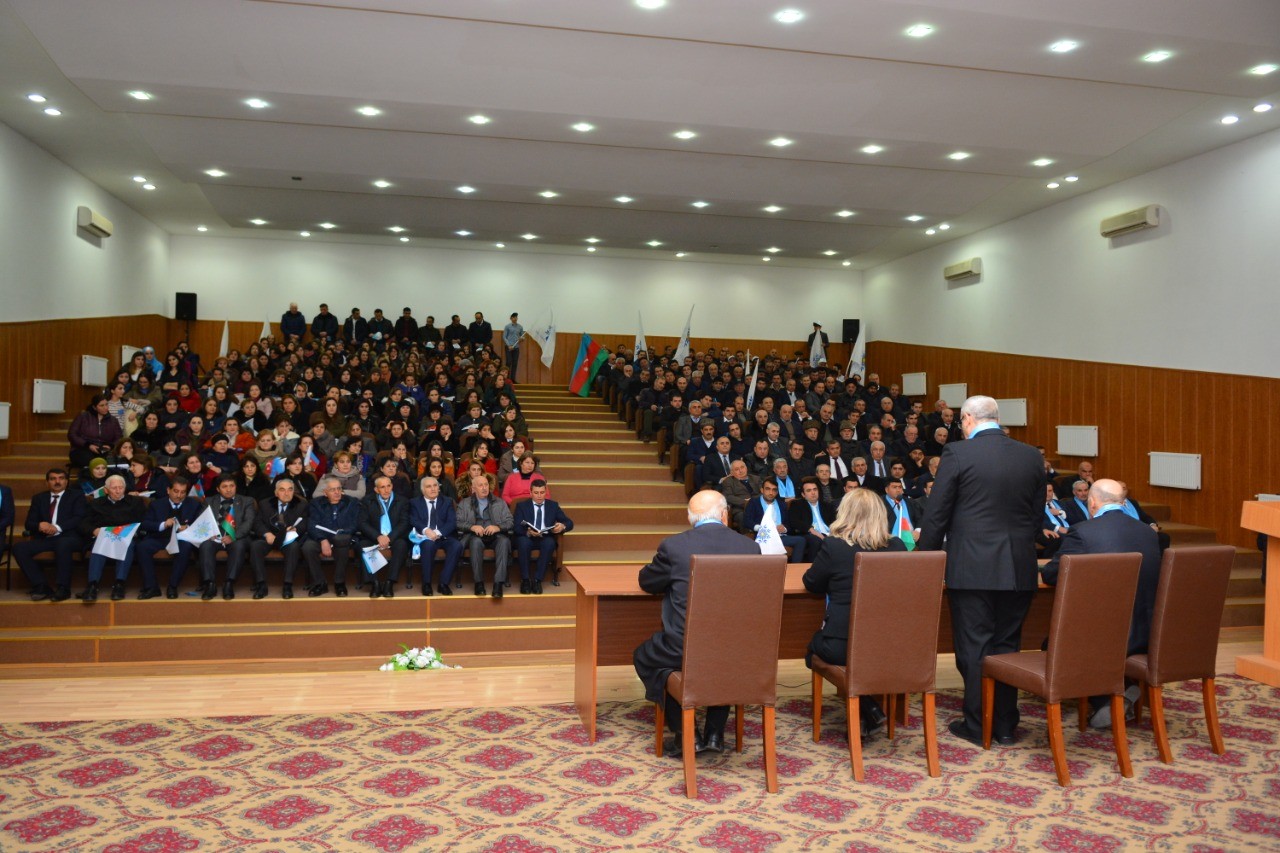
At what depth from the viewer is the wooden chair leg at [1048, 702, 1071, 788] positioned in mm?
3510

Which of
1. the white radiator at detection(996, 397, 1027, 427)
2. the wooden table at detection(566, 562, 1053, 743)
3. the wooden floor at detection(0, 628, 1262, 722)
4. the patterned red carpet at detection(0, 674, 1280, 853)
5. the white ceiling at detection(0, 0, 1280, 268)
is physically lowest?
the wooden floor at detection(0, 628, 1262, 722)

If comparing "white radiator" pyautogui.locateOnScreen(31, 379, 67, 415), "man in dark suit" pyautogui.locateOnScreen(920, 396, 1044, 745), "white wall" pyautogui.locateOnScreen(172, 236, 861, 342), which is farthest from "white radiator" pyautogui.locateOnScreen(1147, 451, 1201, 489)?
"white radiator" pyautogui.locateOnScreen(31, 379, 67, 415)

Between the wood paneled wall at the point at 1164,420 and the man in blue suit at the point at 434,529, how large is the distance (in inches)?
276

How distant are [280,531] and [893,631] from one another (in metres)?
4.99

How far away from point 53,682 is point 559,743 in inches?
123

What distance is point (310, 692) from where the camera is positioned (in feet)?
15.8

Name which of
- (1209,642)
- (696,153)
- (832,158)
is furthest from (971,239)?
(1209,642)

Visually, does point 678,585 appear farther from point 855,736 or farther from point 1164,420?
point 1164,420

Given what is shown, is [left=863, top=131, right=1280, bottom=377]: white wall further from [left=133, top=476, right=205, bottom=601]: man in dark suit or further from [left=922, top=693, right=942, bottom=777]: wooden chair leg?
[left=133, top=476, right=205, bottom=601]: man in dark suit

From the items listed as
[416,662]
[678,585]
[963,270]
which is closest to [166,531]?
[416,662]

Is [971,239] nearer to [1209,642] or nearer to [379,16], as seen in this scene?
[379,16]

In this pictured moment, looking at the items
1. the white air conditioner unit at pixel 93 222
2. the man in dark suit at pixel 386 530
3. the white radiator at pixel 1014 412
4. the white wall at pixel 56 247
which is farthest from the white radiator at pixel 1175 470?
the white air conditioner unit at pixel 93 222

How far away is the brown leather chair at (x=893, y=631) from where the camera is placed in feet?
11.5

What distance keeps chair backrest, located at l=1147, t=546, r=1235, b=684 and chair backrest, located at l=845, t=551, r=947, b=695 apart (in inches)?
35.1
